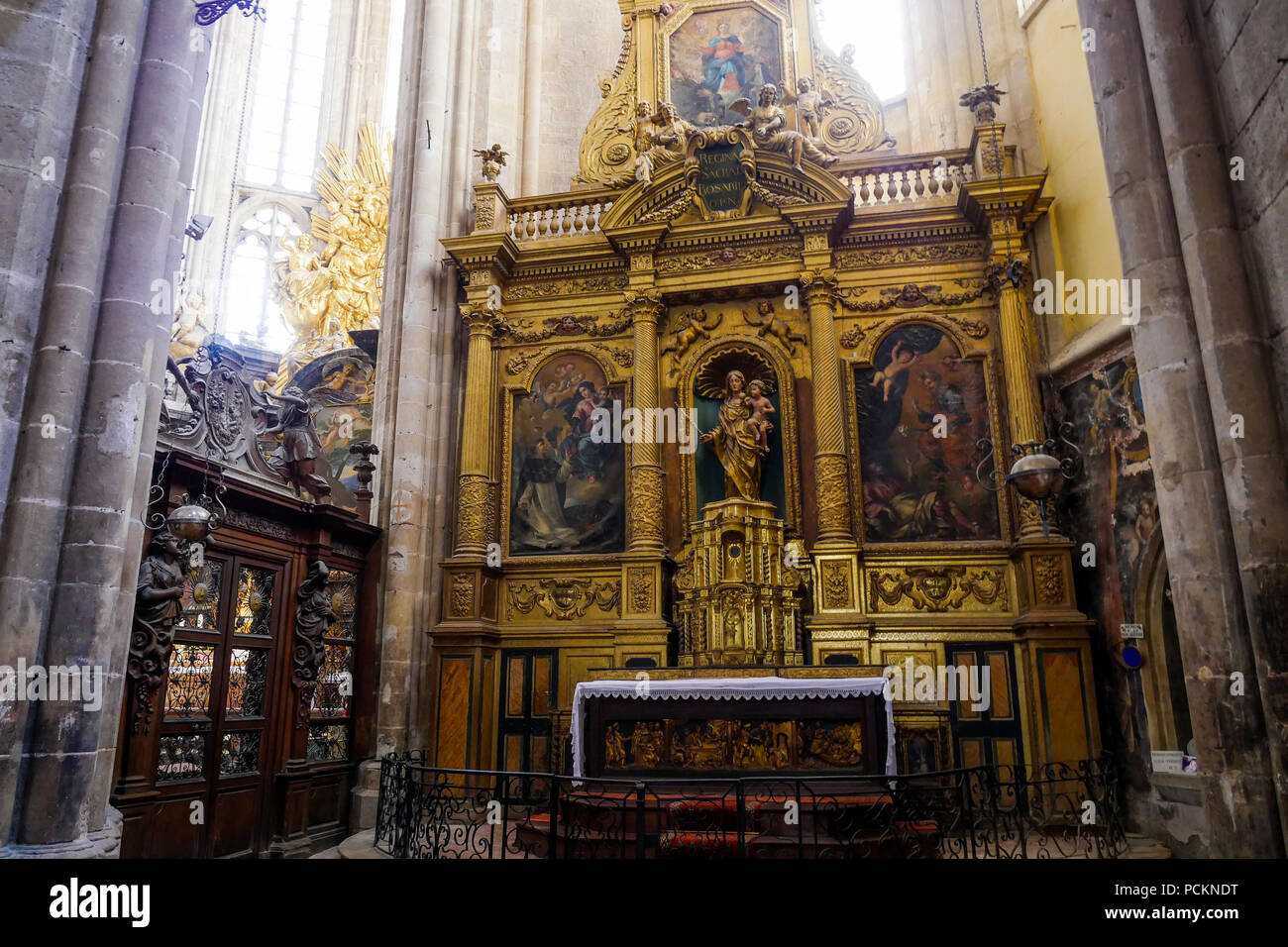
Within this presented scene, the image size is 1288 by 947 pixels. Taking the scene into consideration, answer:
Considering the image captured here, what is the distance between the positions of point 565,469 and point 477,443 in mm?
1179

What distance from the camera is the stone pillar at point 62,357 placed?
4590 mm

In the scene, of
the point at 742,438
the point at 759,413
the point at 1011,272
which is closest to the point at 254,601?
the point at 742,438

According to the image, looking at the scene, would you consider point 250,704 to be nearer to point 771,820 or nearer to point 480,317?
point 771,820

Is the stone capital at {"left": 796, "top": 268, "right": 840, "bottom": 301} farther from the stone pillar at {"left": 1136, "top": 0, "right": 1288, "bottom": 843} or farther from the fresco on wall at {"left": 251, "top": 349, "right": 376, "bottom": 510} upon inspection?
the fresco on wall at {"left": 251, "top": 349, "right": 376, "bottom": 510}

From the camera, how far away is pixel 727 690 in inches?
325

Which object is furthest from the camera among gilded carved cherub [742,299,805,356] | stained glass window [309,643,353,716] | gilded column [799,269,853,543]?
gilded carved cherub [742,299,805,356]

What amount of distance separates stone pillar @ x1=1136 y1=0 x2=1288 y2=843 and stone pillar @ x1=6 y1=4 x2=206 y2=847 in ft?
19.1

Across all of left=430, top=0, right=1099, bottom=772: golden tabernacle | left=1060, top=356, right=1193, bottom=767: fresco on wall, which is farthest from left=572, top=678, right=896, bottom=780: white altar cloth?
left=1060, top=356, right=1193, bottom=767: fresco on wall

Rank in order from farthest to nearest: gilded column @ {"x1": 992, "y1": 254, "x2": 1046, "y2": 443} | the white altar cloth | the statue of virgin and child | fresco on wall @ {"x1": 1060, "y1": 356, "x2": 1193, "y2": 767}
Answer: the statue of virgin and child < gilded column @ {"x1": 992, "y1": 254, "x2": 1046, "y2": 443} < fresco on wall @ {"x1": 1060, "y1": 356, "x2": 1193, "y2": 767} < the white altar cloth

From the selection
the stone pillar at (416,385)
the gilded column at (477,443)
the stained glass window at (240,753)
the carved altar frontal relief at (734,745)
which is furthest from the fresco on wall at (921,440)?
the stained glass window at (240,753)

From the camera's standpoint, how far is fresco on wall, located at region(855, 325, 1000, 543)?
10.2 m

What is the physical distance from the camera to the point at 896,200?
11.4 meters

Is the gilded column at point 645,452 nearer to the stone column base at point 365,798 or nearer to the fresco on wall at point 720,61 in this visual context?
the fresco on wall at point 720,61
